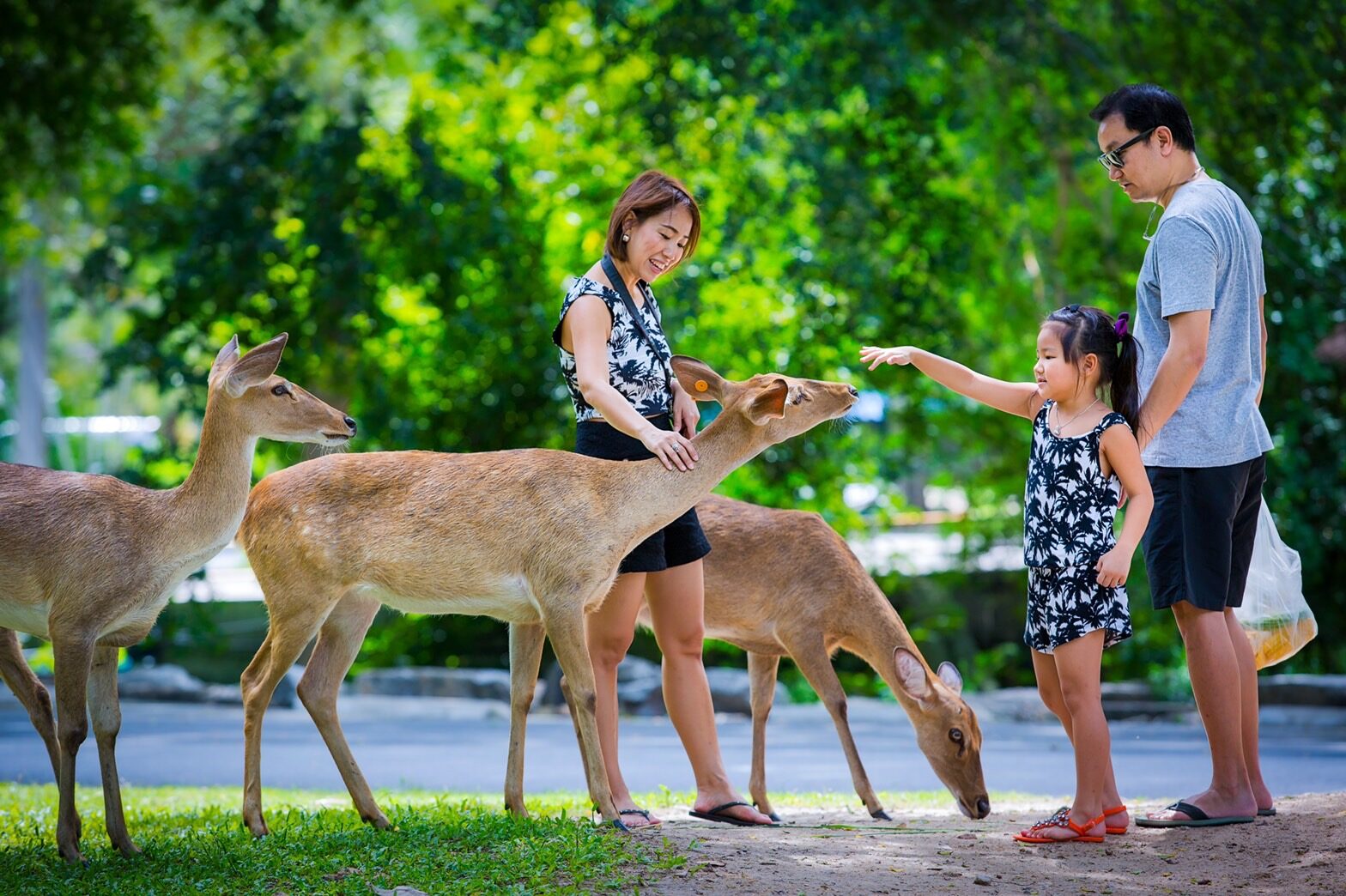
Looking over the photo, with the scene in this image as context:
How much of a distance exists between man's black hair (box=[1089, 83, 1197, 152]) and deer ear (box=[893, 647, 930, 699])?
104 inches

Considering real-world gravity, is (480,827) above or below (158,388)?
below

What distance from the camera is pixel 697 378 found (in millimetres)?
6152

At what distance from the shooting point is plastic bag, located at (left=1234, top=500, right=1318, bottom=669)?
5891mm

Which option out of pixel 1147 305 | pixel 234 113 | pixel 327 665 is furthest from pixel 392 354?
pixel 1147 305

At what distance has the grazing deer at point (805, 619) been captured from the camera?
6895 millimetres

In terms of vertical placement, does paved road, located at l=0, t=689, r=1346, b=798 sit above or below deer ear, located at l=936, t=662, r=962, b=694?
below

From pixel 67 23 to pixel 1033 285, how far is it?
37.7 ft

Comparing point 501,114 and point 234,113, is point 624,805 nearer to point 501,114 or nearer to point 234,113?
point 501,114

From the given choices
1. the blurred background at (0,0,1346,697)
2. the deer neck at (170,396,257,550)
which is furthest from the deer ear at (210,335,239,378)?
the blurred background at (0,0,1346,697)

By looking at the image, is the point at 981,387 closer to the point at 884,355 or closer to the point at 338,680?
the point at 884,355

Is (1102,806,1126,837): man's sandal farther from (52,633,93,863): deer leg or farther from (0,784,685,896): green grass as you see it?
(52,633,93,863): deer leg

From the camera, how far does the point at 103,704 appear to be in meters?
5.72

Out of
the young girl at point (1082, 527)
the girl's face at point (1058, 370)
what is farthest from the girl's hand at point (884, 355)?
the girl's face at point (1058, 370)

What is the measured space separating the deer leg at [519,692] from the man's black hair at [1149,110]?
3.22m
